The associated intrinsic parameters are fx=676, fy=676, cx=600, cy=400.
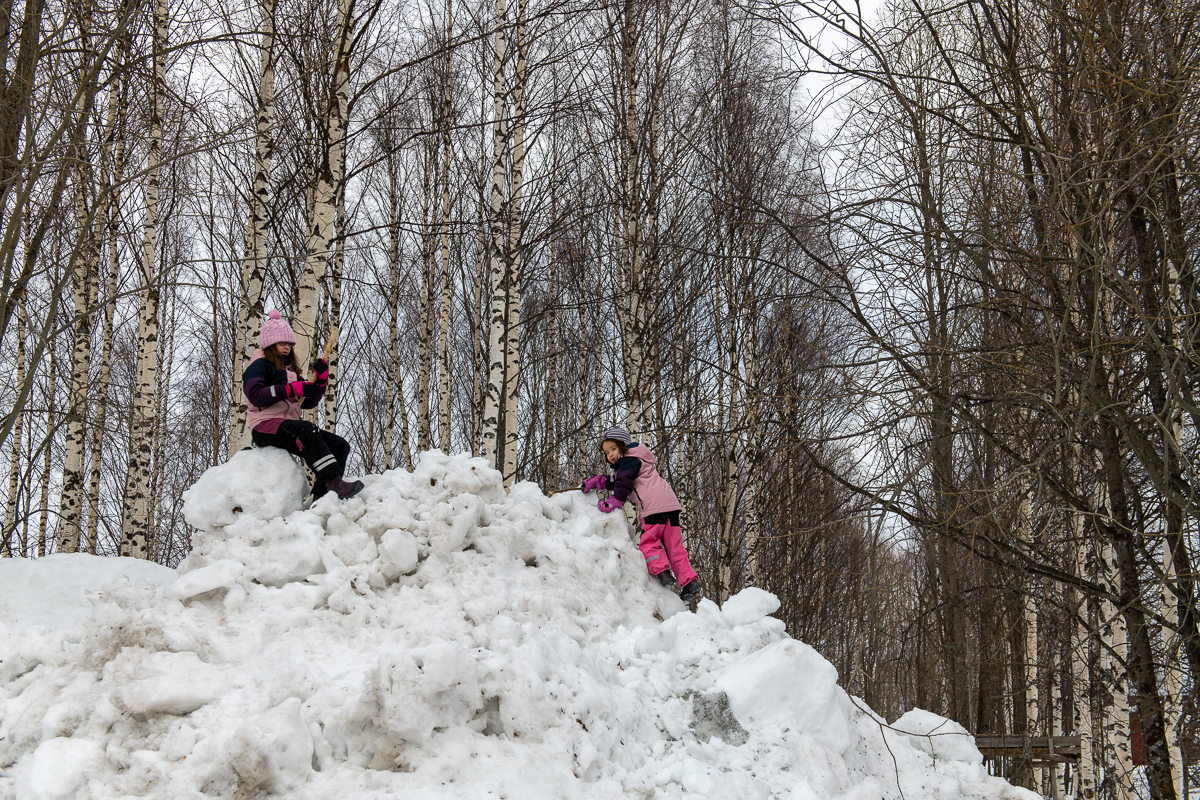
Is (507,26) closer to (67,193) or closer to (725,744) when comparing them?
(67,193)

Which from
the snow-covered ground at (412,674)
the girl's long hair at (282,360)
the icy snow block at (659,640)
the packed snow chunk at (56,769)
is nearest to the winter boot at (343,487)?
the snow-covered ground at (412,674)

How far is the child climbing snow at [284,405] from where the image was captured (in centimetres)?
416

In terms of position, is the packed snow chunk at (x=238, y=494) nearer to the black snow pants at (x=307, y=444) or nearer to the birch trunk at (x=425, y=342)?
the black snow pants at (x=307, y=444)

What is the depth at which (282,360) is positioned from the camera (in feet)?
14.3

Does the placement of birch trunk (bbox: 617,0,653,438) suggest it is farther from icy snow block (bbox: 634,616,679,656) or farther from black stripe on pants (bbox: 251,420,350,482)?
black stripe on pants (bbox: 251,420,350,482)

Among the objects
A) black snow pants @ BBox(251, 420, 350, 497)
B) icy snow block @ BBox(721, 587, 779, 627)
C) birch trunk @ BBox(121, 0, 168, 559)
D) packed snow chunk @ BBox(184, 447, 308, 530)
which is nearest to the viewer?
packed snow chunk @ BBox(184, 447, 308, 530)

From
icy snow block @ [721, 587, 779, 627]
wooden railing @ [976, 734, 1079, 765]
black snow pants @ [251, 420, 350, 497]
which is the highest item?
black snow pants @ [251, 420, 350, 497]

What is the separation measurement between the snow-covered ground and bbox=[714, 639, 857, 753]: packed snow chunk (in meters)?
0.01

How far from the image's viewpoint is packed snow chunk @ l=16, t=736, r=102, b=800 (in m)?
2.35

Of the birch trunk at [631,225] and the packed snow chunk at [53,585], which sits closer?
the packed snow chunk at [53,585]

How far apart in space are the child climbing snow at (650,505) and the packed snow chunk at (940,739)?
1.52 m

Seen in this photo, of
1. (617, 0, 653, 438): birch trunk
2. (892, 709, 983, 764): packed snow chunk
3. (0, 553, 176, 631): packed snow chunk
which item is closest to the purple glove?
(617, 0, 653, 438): birch trunk

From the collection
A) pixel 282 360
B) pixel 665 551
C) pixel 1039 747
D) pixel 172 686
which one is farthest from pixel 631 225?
pixel 1039 747

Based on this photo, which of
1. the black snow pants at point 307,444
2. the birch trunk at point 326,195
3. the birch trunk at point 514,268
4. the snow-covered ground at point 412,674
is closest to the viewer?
the snow-covered ground at point 412,674
